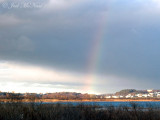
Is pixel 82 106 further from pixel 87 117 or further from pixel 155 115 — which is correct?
pixel 155 115

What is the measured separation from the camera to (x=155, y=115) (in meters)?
24.6

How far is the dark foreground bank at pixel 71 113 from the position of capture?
2269cm

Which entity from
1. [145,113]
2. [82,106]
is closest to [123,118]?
[145,113]

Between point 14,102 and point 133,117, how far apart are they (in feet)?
49.0

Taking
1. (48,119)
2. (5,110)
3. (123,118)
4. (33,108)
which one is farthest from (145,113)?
(5,110)

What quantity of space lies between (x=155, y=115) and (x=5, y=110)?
16.8 metres

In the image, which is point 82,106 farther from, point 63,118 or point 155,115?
point 155,115

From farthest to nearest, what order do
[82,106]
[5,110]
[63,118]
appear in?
1. [82,106]
2. [5,110]
3. [63,118]

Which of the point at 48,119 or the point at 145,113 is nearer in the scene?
the point at 48,119

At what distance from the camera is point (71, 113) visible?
24.3 meters

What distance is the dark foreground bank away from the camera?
22.7m

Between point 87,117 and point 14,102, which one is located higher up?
point 14,102

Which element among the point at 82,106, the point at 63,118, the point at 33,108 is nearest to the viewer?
the point at 63,118

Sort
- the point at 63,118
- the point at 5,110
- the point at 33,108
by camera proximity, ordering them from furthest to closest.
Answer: the point at 33,108, the point at 5,110, the point at 63,118
